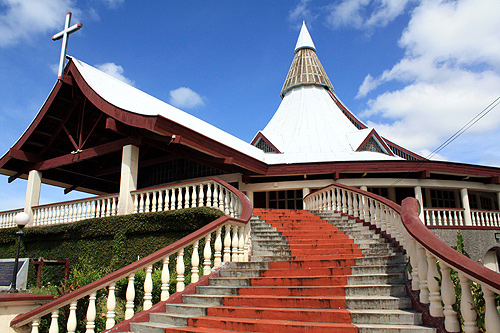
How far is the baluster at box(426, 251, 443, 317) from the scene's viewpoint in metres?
4.08

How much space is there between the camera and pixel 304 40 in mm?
29672

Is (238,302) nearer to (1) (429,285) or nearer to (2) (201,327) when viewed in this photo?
(2) (201,327)

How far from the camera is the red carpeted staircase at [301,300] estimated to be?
14.5ft

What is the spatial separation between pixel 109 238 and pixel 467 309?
9460 mm

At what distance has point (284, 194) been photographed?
59.6ft

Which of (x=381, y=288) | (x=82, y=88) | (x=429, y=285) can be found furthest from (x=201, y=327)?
(x=82, y=88)

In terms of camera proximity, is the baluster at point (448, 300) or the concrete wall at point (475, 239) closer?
the baluster at point (448, 300)

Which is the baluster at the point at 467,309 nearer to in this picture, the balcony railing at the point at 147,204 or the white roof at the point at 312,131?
the balcony railing at the point at 147,204

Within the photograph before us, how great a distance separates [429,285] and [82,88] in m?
12.3

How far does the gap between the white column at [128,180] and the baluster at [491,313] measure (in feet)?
31.1

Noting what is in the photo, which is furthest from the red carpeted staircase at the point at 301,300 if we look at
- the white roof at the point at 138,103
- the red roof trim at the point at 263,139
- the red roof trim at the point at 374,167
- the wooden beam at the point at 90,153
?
the red roof trim at the point at 263,139

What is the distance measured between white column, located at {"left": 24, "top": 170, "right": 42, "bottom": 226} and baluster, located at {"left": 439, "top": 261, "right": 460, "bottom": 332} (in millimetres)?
14206

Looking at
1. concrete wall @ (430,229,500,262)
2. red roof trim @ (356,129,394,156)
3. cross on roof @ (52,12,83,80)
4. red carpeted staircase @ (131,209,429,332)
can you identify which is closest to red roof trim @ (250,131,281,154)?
red roof trim @ (356,129,394,156)

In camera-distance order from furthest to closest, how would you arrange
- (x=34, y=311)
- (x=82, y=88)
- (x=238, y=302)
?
(x=82, y=88) → (x=238, y=302) → (x=34, y=311)
